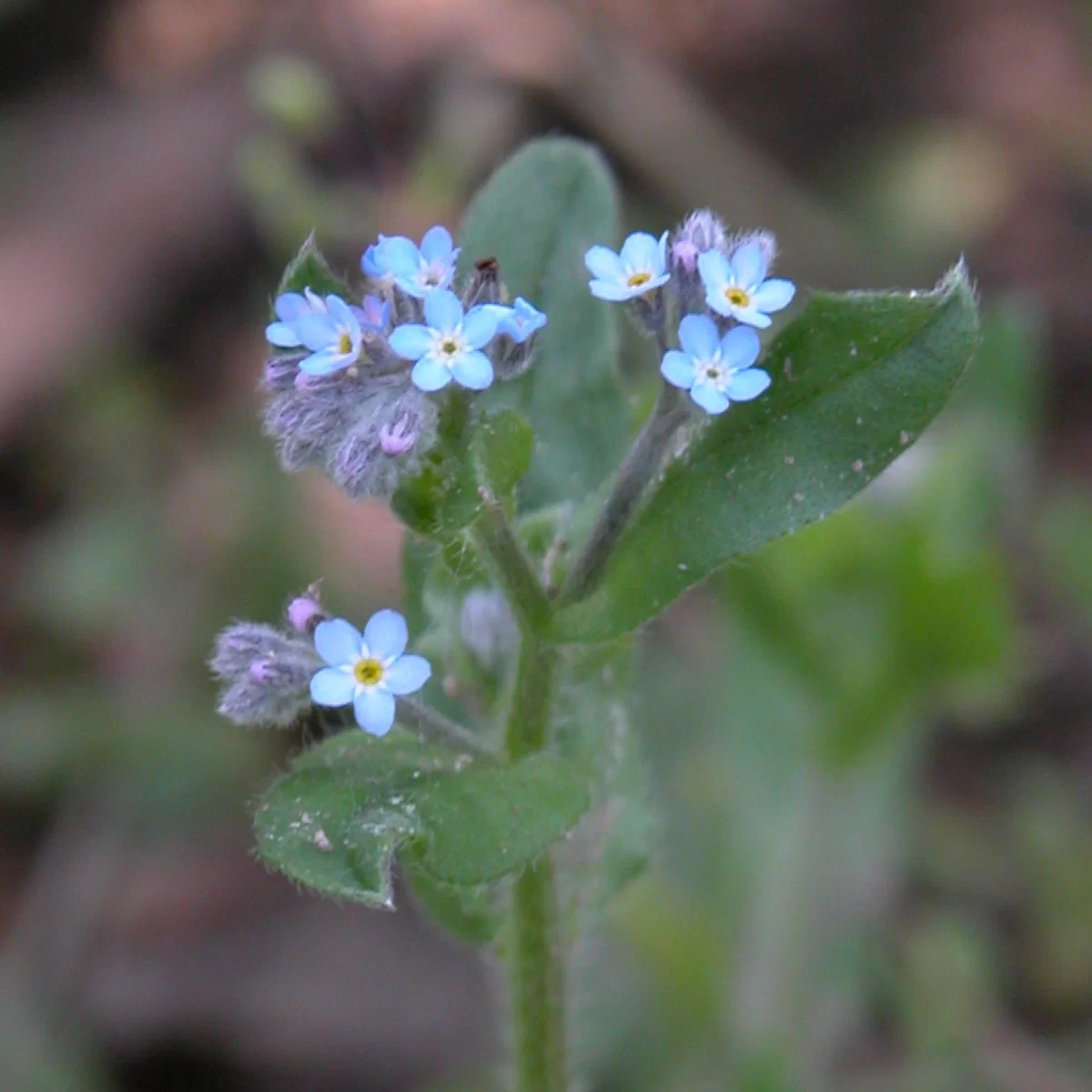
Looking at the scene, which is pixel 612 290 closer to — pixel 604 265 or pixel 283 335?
pixel 604 265

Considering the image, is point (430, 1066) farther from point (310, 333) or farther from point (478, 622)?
point (310, 333)

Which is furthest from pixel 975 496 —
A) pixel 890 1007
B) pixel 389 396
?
pixel 389 396

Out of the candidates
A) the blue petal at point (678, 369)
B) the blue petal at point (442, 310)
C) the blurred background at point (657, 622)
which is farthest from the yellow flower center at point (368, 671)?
the blurred background at point (657, 622)

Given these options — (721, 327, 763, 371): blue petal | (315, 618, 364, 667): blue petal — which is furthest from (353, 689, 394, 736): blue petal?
(721, 327, 763, 371): blue petal

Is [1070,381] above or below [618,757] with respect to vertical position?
above

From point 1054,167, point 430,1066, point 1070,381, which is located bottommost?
point 430,1066

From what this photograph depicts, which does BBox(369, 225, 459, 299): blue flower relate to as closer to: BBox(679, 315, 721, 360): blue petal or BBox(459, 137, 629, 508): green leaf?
BBox(679, 315, 721, 360): blue petal

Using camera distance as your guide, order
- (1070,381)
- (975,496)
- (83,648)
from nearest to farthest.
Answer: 1. (975,496)
2. (83,648)
3. (1070,381)

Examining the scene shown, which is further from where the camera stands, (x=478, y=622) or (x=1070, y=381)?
(x=1070, y=381)
